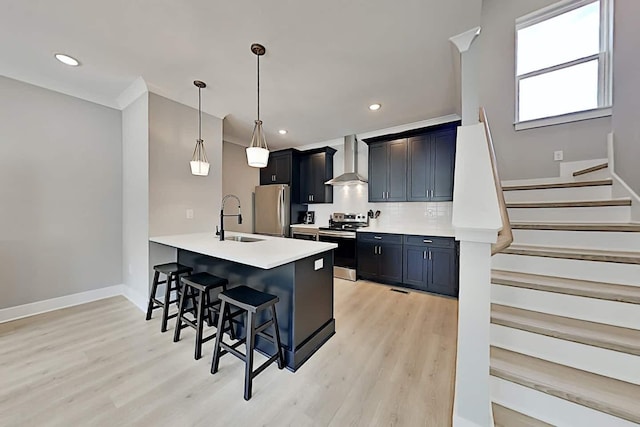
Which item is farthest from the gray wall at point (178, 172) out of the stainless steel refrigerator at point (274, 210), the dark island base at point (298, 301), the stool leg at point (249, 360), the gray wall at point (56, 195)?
the stool leg at point (249, 360)

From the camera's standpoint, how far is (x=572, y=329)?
1.36 m

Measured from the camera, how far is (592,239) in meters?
1.76

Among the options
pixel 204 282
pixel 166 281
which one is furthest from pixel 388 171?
pixel 166 281

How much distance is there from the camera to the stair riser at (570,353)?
1.21 m

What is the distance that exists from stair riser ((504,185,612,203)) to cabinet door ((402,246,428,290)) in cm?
132

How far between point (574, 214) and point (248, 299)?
112 inches

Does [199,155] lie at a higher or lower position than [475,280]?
higher

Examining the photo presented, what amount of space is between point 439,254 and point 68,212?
16.1 feet

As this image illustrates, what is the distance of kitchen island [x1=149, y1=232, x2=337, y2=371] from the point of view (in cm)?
184

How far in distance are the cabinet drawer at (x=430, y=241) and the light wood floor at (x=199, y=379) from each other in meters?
1.16

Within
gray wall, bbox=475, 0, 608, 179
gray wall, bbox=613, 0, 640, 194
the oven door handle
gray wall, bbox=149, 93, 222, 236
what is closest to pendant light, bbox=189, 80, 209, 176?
gray wall, bbox=149, 93, 222, 236

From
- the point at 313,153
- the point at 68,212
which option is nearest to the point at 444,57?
the point at 313,153

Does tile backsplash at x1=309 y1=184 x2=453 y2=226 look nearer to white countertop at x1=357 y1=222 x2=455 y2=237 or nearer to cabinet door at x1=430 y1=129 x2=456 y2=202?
white countertop at x1=357 y1=222 x2=455 y2=237

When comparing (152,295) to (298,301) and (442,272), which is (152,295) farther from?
(442,272)
